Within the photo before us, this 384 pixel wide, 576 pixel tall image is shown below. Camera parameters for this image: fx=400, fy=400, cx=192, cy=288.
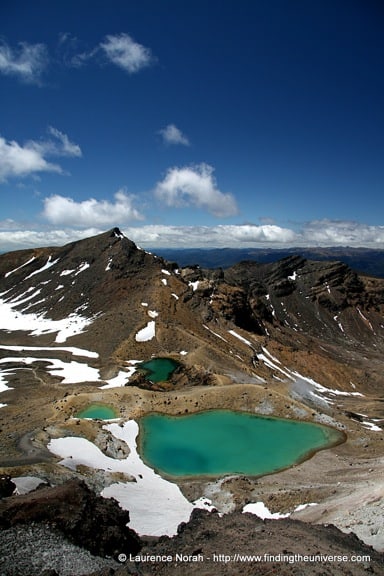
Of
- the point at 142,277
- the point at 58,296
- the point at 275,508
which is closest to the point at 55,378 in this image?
the point at 275,508

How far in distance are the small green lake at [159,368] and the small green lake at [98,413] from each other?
2972 centimetres

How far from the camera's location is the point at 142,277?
154 m

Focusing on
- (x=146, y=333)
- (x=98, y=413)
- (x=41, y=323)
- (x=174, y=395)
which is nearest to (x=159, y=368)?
(x=146, y=333)

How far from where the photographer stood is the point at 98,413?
5981 centimetres

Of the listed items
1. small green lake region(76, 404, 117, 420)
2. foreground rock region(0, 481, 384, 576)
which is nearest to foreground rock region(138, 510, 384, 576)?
foreground rock region(0, 481, 384, 576)

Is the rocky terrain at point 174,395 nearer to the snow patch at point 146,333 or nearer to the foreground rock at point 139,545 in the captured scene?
the foreground rock at point 139,545

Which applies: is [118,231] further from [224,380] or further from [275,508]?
[275,508]

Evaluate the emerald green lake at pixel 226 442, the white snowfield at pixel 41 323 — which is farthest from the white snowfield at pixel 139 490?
the white snowfield at pixel 41 323

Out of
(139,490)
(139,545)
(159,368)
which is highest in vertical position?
(139,545)

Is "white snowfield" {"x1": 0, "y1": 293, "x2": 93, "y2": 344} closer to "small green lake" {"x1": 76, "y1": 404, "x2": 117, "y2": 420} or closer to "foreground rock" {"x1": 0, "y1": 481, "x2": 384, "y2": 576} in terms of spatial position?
"small green lake" {"x1": 76, "y1": 404, "x2": 117, "y2": 420}

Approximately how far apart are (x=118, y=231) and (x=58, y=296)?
4816 centimetres

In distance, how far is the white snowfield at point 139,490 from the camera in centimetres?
3319

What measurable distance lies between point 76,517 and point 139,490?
16.4 m

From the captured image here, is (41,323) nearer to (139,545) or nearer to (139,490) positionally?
(139,490)
